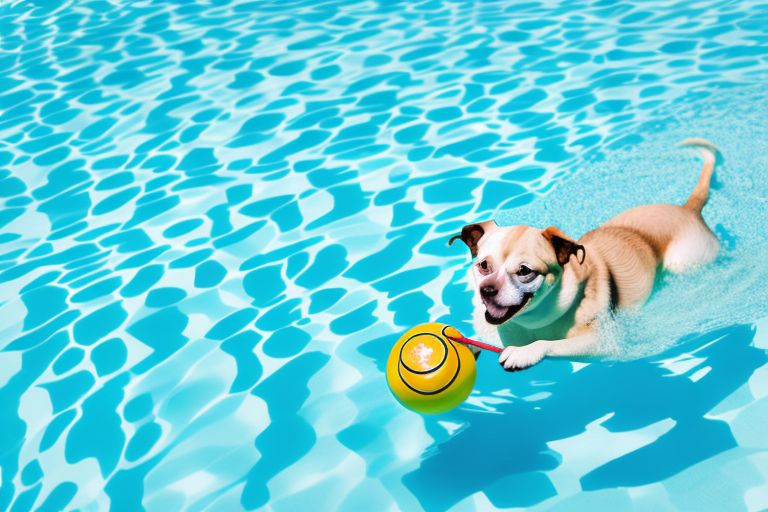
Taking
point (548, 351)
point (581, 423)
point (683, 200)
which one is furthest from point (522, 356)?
point (683, 200)

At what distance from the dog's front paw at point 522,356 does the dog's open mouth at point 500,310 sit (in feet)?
0.42

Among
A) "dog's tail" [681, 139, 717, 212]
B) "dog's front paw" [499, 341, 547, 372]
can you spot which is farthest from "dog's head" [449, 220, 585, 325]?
"dog's tail" [681, 139, 717, 212]

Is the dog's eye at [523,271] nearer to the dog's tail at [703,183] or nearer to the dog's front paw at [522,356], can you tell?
the dog's front paw at [522,356]

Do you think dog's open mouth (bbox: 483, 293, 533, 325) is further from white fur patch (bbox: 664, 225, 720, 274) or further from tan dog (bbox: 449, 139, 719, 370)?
white fur patch (bbox: 664, 225, 720, 274)

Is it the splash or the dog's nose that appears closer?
the dog's nose

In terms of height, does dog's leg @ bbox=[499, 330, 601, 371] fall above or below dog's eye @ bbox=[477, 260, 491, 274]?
below

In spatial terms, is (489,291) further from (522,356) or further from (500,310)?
(522,356)

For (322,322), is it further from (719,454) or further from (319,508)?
(719,454)

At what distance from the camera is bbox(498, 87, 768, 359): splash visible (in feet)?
10.3

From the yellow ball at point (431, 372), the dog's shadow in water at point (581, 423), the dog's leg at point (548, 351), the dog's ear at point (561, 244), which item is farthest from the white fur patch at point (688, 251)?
the yellow ball at point (431, 372)

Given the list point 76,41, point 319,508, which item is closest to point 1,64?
point 76,41

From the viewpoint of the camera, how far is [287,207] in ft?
15.6

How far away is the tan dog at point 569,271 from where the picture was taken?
2.50m

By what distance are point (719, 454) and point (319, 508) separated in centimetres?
137
